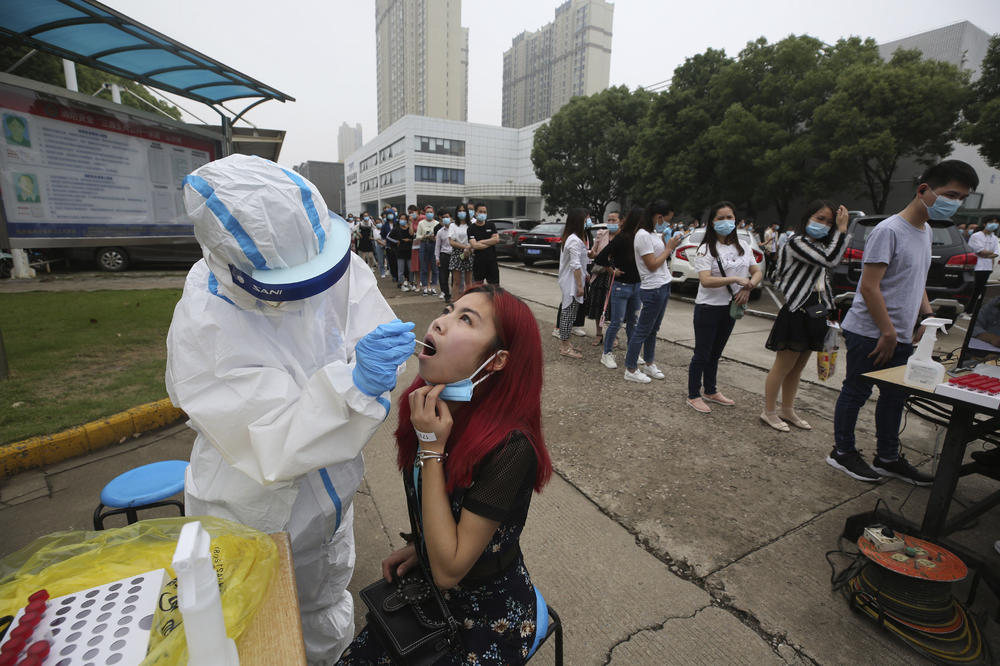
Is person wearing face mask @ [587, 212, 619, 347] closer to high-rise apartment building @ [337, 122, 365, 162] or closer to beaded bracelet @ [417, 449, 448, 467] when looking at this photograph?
beaded bracelet @ [417, 449, 448, 467]

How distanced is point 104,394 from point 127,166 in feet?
9.58

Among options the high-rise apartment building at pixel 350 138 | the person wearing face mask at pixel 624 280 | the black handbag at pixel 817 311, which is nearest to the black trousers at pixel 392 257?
the person wearing face mask at pixel 624 280

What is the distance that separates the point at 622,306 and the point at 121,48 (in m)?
5.89

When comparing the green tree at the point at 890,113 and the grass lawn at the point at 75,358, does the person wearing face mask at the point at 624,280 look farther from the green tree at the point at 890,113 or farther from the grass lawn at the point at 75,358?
the green tree at the point at 890,113

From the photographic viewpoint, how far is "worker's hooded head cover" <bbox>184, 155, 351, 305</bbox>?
120 cm

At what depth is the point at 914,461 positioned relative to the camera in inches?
136

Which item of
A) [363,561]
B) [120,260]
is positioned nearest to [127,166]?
[363,561]

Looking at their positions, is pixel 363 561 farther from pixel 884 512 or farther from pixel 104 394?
pixel 104 394

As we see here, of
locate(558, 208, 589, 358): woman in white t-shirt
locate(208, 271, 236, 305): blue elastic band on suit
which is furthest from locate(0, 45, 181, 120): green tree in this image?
locate(208, 271, 236, 305): blue elastic band on suit

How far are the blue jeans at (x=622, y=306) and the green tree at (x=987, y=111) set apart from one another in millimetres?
19538

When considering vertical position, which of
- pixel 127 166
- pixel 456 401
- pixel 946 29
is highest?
pixel 946 29

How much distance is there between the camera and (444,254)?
346 inches

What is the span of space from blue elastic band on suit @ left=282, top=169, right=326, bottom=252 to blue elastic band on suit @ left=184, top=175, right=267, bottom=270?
0.18 meters

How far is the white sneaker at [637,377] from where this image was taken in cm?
492
